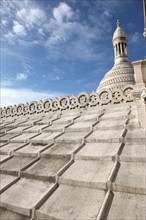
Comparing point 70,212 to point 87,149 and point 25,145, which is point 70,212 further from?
point 25,145

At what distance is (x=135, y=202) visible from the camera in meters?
2.25

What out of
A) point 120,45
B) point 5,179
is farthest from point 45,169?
point 120,45

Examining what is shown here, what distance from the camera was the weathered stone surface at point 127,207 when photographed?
6.83ft

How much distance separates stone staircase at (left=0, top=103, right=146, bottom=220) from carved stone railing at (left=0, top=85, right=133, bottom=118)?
4.50 feet

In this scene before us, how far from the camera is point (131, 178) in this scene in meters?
2.61

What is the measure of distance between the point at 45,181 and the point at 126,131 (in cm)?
197

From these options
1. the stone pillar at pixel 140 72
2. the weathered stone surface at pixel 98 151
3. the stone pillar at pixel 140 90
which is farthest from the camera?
the stone pillar at pixel 140 72

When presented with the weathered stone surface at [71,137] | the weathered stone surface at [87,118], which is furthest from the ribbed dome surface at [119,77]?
the weathered stone surface at [71,137]

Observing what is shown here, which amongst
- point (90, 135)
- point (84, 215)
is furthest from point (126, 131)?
point (84, 215)

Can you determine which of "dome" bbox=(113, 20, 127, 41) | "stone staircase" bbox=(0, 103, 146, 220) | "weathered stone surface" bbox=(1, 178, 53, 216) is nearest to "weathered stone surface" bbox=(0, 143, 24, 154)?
"stone staircase" bbox=(0, 103, 146, 220)

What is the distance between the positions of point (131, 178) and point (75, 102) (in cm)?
465

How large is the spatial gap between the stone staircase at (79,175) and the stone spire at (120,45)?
37722 millimetres

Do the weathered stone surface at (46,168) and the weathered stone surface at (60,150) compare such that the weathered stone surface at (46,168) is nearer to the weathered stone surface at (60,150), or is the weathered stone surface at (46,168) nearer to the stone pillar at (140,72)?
the weathered stone surface at (60,150)

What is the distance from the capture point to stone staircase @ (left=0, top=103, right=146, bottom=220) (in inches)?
90.5
